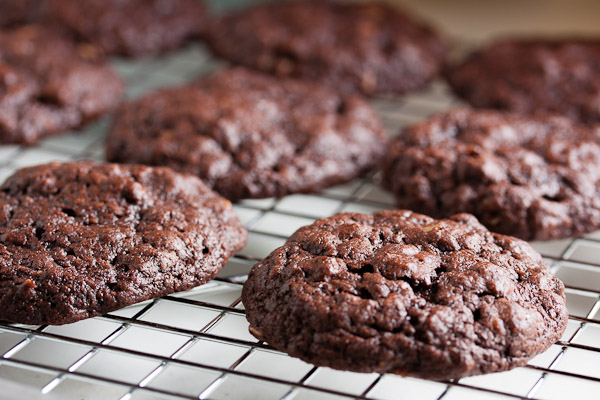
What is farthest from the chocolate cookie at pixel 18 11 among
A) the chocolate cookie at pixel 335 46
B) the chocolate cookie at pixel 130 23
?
the chocolate cookie at pixel 335 46

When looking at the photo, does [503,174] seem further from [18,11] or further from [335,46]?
[18,11]

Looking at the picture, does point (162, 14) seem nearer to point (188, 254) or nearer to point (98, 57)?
point (98, 57)

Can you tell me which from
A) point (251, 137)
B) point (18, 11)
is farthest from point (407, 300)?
point (18, 11)

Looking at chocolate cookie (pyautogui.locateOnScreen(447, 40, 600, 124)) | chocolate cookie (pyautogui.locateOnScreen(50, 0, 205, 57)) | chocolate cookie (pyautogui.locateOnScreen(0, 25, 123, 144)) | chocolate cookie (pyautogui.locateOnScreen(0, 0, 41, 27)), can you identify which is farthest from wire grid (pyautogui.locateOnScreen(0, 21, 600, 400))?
chocolate cookie (pyautogui.locateOnScreen(0, 0, 41, 27))

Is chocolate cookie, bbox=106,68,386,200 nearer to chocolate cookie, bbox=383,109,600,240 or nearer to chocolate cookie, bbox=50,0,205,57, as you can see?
chocolate cookie, bbox=383,109,600,240

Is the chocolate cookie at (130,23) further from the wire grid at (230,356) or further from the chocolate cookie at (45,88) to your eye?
the wire grid at (230,356)

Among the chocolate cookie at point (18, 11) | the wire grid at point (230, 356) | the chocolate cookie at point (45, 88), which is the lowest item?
the wire grid at point (230, 356)
